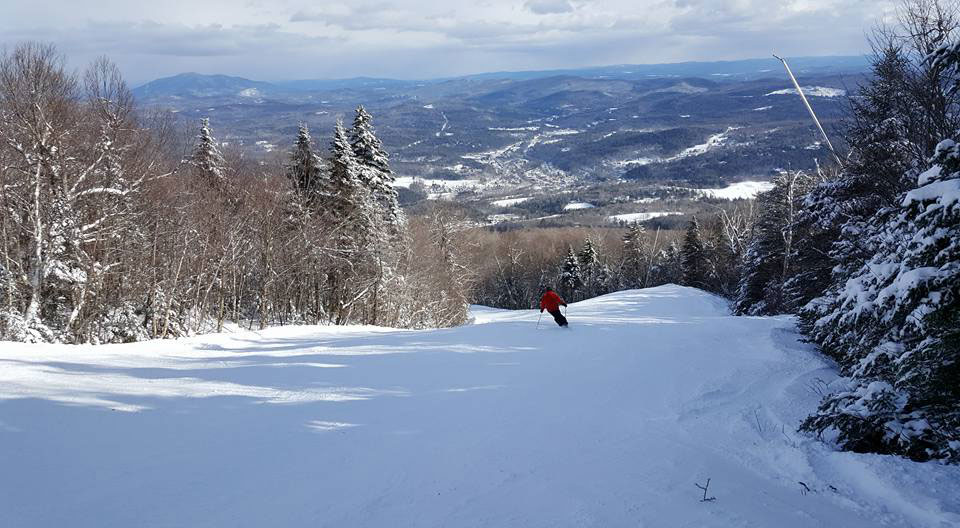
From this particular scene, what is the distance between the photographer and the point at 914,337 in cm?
599

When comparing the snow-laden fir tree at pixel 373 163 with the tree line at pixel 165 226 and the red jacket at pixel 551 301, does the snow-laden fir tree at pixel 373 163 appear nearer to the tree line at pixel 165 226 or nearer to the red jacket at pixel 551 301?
the tree line at pixel 165 226

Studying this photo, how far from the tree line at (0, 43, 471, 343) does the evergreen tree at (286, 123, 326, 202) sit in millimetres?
72

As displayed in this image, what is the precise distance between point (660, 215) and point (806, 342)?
117555 mm

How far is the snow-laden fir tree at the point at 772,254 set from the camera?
25.7 m

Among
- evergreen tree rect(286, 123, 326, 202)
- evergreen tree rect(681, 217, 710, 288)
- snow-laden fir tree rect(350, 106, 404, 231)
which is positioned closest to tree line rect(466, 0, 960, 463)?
snow-laden fir tree rect(350, 106, 404, 231)

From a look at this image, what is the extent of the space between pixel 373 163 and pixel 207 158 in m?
8.48

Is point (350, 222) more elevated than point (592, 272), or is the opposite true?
point (350, 222)

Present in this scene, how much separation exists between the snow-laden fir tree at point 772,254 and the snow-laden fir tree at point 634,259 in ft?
85.6

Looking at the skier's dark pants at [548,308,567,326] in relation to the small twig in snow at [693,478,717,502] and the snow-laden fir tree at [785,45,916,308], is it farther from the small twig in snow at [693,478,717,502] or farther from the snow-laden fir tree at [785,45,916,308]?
the small twig in snow at [693,478,717,502]

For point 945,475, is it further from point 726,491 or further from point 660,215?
point 660,215

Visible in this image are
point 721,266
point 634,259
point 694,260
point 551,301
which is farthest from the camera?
point 634,259

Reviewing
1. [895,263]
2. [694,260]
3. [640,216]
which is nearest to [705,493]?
[895,263]

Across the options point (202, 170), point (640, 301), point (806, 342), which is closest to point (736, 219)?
point (640, 301)

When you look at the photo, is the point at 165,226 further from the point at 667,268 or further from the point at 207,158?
the point at 667,268
